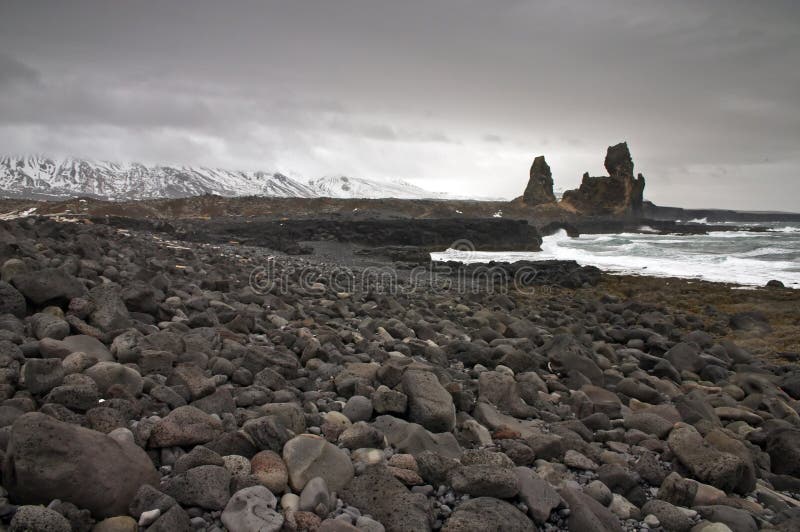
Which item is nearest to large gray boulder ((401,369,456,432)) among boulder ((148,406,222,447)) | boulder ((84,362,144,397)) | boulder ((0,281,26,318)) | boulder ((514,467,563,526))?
boulder ((514,467,563,526))

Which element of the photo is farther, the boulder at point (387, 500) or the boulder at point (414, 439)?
the boulder at point (414, 439)

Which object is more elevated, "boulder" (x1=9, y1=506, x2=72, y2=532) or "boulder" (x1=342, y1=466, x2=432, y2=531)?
"boulder" (x1=9, y1=506, x2=72, y2=532)

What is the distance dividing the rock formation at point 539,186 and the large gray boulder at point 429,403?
3677 inches

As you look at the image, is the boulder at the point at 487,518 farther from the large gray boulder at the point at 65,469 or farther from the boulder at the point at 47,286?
the boulder at the point at 47,286

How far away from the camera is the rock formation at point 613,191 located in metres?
90.6

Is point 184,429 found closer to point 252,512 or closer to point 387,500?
point 252,512

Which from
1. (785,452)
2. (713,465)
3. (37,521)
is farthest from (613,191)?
(37,521)

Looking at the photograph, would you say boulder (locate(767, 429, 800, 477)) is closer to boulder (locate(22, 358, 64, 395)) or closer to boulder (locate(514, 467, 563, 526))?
boulder (locate(514, 467, 563, 526))

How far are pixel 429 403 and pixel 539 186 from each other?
9553cm

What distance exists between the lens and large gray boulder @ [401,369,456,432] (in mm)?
4090

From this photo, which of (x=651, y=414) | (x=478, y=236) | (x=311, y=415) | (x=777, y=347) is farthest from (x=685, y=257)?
(x=311, y=415)

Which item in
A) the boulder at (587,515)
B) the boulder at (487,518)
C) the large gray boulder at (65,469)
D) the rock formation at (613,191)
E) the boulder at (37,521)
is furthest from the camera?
the rock formation at (613,191)

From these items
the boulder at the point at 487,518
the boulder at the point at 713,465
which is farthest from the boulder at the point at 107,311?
the boulder at the point at 713,465

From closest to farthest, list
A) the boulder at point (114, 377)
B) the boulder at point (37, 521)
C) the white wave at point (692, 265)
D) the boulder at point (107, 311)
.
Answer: the boulder at point (37, 521)
the boulder at point (114, 377)
the boulder at point (107, 311)
the white wave at point (692, 265)
